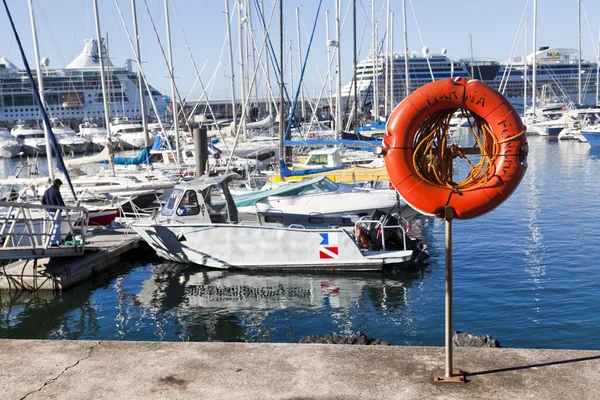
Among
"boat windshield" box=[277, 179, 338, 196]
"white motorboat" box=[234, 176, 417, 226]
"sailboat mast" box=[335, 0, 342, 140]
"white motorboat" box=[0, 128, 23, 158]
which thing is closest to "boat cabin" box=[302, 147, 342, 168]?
"sailboat mast" box=[335, 0, 342, 140]

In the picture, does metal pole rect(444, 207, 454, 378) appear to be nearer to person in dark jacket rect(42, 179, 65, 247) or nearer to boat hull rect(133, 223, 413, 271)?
boat hull rect(133, 223, 413, 271)


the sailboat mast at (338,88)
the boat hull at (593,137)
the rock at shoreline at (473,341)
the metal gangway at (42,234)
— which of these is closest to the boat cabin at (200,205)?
the metal gangway at (42,234)

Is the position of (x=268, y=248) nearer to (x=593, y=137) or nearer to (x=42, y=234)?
(x=42, y=234)

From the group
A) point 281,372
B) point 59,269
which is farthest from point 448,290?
point 59,269

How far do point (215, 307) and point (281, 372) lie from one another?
704 centimetres

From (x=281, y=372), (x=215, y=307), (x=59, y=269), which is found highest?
(x=281, y=372)

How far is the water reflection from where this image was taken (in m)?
11.7

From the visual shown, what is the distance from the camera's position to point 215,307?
13.1 metres

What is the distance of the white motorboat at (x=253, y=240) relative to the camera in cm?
1460

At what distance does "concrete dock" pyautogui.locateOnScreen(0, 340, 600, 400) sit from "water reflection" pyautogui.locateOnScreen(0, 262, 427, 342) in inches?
172

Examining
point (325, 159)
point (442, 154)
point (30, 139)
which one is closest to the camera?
point (442, 154)

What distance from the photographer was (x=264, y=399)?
18.9 ft

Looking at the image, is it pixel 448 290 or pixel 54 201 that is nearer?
pixel 448 290

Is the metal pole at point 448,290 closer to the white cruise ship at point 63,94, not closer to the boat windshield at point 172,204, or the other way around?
the boat windshield at point 172,204
